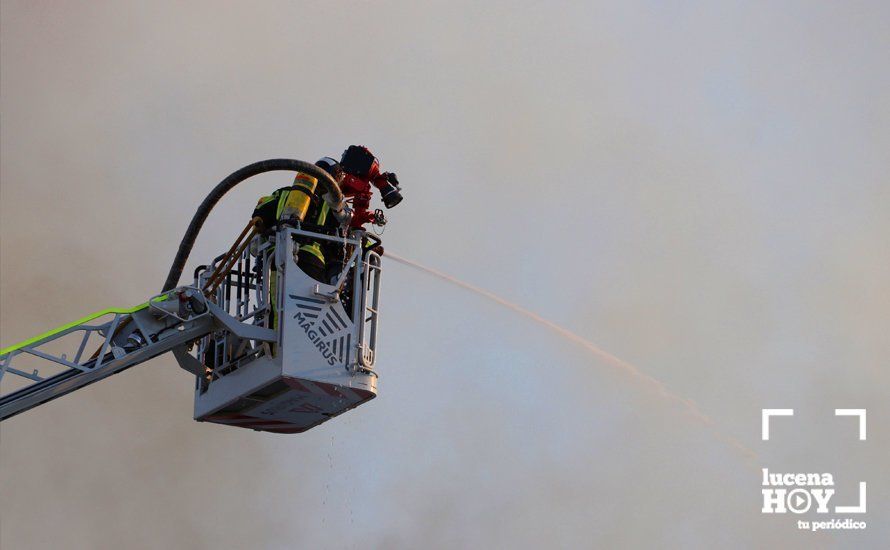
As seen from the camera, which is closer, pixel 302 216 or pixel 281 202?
pixel 302 216

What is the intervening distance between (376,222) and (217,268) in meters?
3.14

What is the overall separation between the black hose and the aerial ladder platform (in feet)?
1.71

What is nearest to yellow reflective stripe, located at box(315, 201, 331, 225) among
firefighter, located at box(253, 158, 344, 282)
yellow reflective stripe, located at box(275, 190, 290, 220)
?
firefighter, located at box(253, 158, 344, 282)

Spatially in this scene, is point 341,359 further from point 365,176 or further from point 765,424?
point 765,424

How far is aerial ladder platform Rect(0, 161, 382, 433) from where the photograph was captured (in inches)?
1180

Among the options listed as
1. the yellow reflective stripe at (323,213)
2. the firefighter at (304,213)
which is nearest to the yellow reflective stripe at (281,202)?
the firefighter at (304,213)

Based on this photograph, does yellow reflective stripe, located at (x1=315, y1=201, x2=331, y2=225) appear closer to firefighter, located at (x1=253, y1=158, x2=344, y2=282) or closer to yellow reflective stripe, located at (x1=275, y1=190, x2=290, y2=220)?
firefighter, located at (x1=253, y1=158, x2=344, y2=282)

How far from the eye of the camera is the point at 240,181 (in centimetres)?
3070

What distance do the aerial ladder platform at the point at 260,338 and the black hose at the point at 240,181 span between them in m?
0.52

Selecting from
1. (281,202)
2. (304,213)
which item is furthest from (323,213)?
(281,202)

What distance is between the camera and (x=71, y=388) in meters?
30.1

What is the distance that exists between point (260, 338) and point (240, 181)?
2.87m

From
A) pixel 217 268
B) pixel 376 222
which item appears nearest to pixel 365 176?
pixel 376 222

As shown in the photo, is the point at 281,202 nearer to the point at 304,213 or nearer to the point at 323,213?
the point at 304,213
